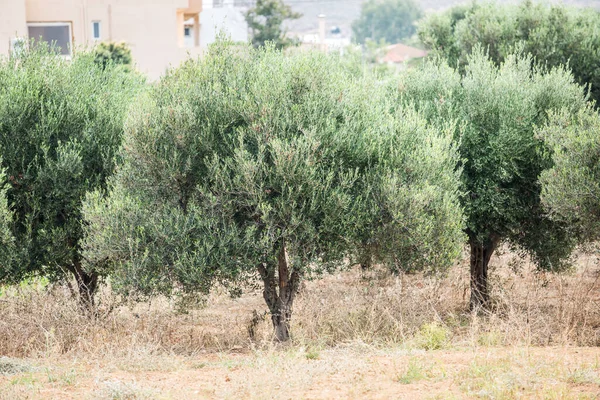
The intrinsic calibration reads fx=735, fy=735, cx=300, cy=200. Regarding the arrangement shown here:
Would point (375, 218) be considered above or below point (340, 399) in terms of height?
above

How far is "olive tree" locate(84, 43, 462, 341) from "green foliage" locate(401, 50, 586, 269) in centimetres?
197

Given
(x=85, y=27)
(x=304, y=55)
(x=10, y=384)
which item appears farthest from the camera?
(x=85, y=27)

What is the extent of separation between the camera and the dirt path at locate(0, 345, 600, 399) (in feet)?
28.7

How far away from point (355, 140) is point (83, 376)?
6.33 metres

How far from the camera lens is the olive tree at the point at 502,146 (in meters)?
15.5

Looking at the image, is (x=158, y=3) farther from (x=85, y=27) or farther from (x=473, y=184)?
(x=473, y=184)

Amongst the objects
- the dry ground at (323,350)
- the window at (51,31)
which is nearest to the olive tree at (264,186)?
the dry ground at (323,350)

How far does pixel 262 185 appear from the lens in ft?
41.4

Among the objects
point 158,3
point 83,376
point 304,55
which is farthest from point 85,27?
point 83,376

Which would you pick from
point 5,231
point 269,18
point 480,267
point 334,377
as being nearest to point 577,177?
point 480,267

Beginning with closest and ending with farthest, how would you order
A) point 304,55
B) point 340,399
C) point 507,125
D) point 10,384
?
point 340,399 < point 10,384 < point 304,55 < point 507,125

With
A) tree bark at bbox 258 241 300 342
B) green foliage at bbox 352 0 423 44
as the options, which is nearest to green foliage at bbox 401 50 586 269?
tree bark at bbox 258 241 300 342

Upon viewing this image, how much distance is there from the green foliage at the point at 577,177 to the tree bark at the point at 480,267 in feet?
9.55

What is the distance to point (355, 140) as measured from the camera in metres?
13.5
